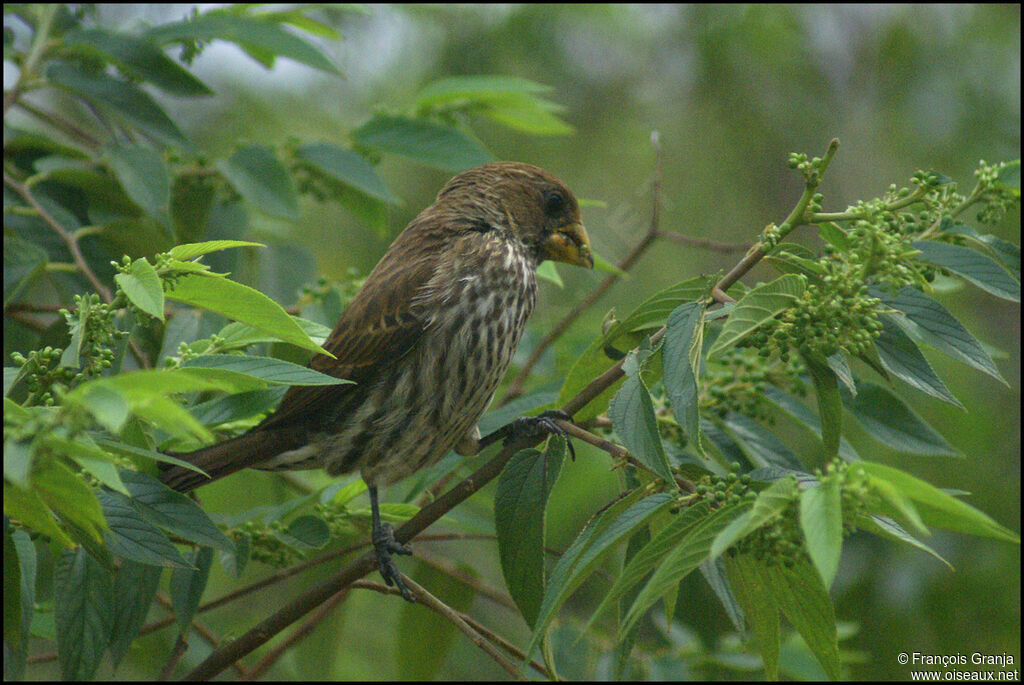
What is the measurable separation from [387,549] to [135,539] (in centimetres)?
76

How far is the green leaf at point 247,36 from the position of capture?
283cm

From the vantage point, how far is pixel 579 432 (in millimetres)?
1986

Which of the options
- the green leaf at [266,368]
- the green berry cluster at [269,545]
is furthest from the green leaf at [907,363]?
the green berry cluster at [269,545]

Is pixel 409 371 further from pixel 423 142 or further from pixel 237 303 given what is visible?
pixel 237 303

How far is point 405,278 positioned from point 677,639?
59.6 inches

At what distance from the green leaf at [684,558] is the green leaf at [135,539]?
842 mm

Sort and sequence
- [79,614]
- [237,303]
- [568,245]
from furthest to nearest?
[568,245] < [79,614] < [237,303]

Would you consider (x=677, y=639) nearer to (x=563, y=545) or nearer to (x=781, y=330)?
(x=563, y=545)

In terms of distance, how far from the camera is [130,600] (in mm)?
2125

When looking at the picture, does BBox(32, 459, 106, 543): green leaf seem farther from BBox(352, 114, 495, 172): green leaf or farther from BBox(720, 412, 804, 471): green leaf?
BBox(352, 114, 495, 172): green leaf

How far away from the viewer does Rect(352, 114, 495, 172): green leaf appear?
310cm

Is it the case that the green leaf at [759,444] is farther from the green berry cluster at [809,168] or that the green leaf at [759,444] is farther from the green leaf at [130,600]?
the green leaf at [130,600]

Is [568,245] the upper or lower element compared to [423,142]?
lower

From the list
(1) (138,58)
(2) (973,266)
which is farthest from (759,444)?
(1) (138,58)
